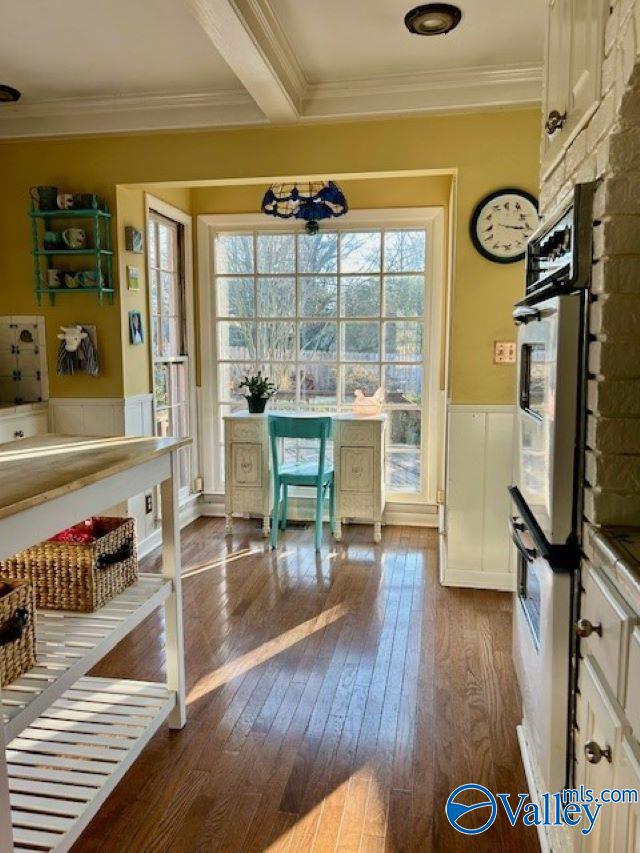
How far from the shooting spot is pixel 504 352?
3.05 metres

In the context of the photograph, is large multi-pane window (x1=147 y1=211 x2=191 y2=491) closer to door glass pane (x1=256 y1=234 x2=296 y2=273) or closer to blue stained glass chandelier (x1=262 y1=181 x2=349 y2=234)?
door glass pane (x1=256 y1=234 x2=296 y2=273)

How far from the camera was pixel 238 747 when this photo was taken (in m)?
1.94

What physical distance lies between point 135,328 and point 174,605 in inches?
76.8

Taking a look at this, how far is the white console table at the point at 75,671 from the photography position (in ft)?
4.35

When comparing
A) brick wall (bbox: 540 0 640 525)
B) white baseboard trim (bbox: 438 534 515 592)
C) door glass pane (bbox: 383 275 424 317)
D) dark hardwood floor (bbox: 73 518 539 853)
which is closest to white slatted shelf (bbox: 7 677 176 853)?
dark hardwood floor (bbox: 73 518 539 853)

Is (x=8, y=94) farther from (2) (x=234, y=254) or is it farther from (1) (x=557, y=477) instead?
(1) (x=557, y=477)

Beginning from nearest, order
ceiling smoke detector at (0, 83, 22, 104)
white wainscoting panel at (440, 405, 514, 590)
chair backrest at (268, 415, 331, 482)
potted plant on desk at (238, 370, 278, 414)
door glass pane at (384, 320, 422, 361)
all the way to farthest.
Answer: ceiling smoke detector at (0, 83, 22, 104), white wainscoting panel at (440, 405, 514, 590), chair backrest at (268, 415, 331, 482), potted plant on desk at (238, 370, 278, 414), door glass pane at (384, 320, 422, 361)

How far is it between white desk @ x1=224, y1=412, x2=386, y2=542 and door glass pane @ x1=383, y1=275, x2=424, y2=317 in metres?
0.79

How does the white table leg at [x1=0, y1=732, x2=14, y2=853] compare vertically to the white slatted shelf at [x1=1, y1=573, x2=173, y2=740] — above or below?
below

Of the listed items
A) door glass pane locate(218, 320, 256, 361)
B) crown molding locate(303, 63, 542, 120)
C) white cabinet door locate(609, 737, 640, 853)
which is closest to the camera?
white cabinet door locate(609, 737, 640, 853)

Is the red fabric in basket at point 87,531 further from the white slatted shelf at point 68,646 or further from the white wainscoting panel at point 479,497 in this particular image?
the white wainscoting panel at point 479,497

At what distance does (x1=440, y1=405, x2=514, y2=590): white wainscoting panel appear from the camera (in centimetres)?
312

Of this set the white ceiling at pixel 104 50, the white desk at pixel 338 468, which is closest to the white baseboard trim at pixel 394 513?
the white desk at pixel 338 468

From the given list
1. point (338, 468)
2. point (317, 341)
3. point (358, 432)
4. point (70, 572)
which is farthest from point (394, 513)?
point (70, 572)
